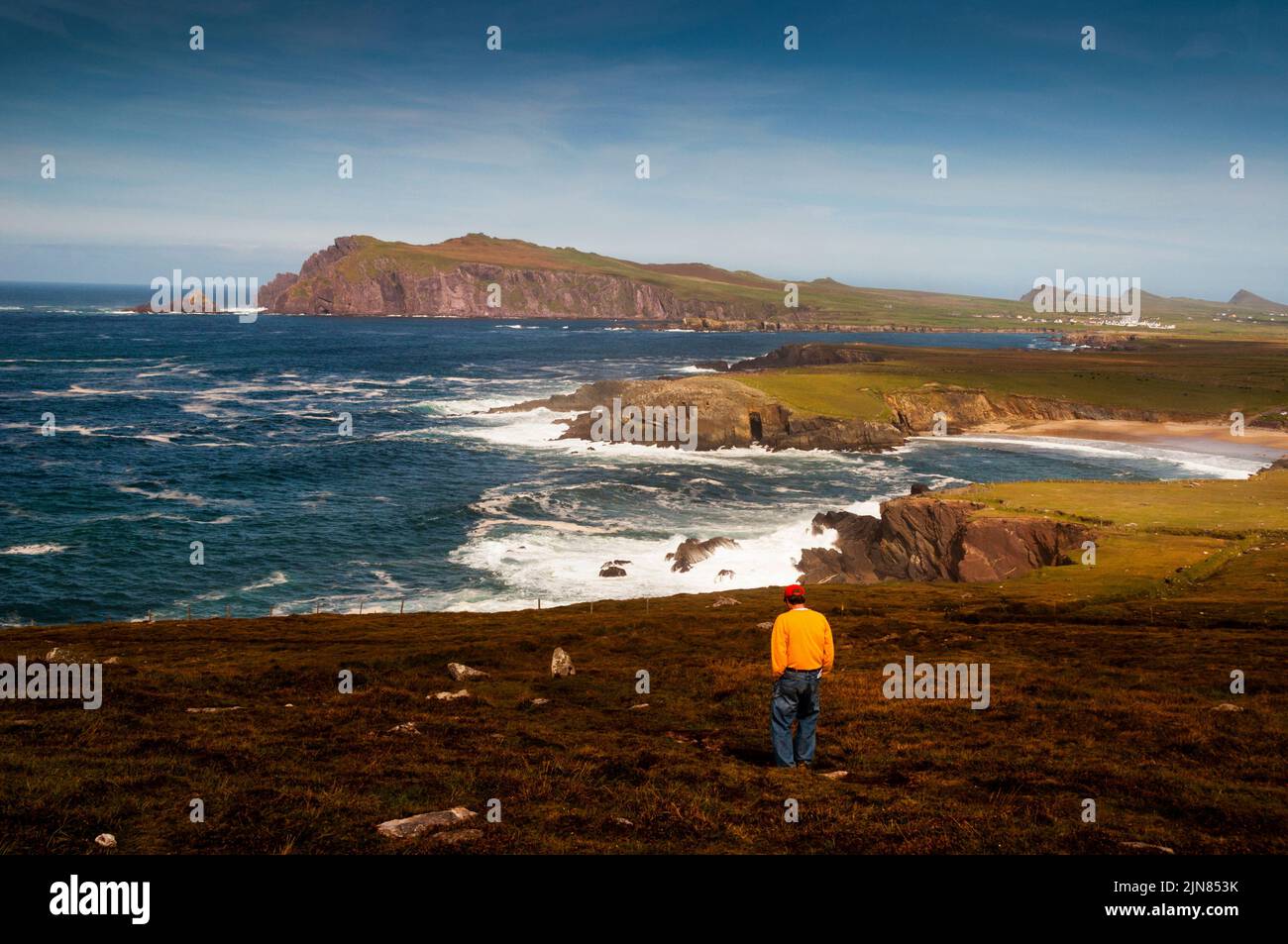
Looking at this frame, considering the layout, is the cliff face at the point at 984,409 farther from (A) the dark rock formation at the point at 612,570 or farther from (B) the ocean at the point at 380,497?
(A) the dark rock formation at the point at 612,570

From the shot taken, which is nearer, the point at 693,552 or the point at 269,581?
the point at 269,581

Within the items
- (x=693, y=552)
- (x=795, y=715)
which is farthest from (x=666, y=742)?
(x=693, y=552)

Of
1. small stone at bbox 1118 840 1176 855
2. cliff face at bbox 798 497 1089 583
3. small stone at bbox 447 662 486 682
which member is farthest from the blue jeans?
cliff face at bbox 798 497 1089 583

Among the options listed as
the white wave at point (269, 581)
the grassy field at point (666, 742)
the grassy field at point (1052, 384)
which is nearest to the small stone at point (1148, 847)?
the grassy field at point (666, 742)

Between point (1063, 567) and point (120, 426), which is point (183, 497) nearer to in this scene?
point (120, 426)

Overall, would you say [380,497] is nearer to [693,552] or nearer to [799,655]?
[693,552]
